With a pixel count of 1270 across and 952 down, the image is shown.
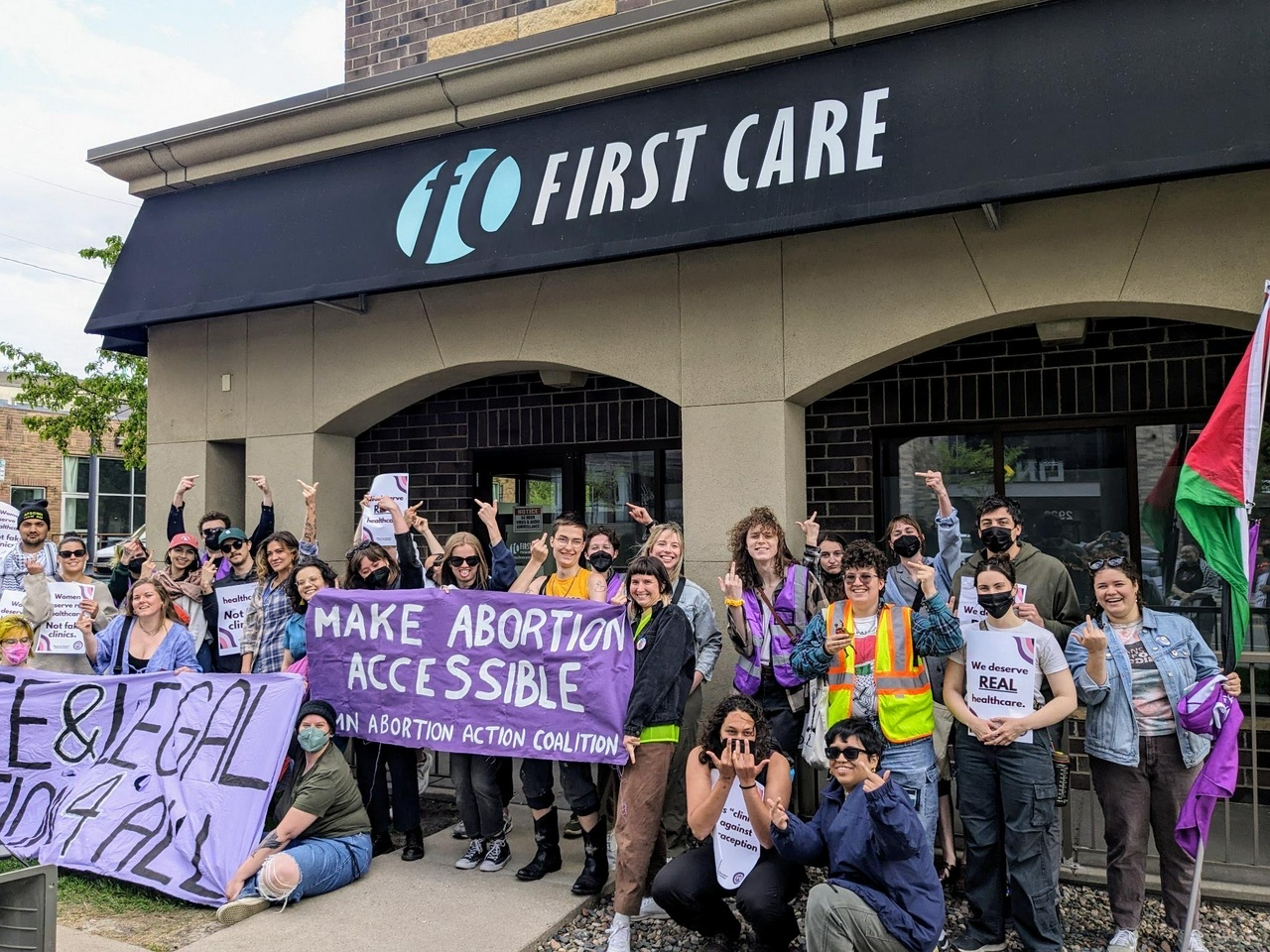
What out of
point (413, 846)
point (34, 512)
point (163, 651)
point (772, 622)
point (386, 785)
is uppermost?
point (34, 512)

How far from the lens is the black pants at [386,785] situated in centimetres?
563

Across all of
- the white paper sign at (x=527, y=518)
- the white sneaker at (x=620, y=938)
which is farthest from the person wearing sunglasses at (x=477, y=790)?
the white paper sign at (x=527, y=518)

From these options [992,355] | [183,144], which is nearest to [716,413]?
[992,355]

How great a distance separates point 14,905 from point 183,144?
692 centimetres

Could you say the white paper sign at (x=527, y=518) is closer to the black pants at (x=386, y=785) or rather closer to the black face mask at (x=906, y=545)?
the black pants at (x=386, y=785)

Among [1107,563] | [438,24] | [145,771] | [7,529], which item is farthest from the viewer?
[438,24]

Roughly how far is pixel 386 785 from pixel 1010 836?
353cm

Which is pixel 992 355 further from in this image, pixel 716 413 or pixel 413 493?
pixel 413 493

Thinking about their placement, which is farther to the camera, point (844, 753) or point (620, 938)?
point (620, 938)

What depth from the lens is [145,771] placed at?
218 inches

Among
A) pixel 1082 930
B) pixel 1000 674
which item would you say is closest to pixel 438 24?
pixel 1000 674

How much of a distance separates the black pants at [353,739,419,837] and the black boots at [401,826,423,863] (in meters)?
0.03

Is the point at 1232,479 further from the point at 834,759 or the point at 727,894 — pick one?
the point at 727,894

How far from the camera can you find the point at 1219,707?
4.16 meters
